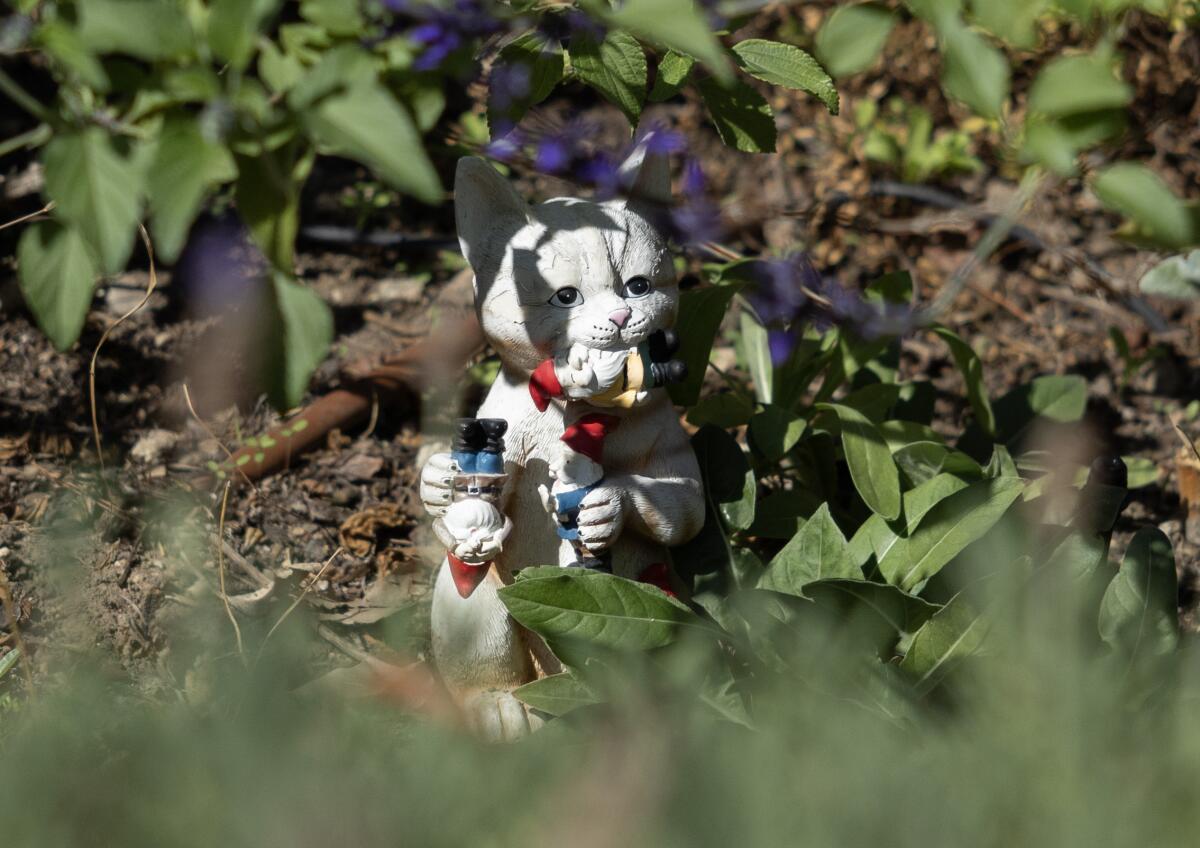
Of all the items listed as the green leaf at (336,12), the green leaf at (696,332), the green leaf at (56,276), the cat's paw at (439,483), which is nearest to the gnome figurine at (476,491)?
the cat's paw at (439,483)

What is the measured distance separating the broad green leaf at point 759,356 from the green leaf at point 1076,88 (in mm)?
2202

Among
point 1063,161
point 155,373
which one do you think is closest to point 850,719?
point 1063,161

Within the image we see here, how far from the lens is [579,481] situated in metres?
2.93

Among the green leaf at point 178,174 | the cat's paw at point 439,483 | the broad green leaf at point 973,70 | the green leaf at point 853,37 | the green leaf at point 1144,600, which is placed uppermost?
the broad green leaf at point 973,70

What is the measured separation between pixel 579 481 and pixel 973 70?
Result: 148cm

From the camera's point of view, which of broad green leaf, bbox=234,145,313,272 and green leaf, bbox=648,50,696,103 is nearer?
broad green leaf, bbox=234,145,313,272

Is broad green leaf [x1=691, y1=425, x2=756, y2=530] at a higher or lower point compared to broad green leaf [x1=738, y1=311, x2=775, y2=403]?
higher

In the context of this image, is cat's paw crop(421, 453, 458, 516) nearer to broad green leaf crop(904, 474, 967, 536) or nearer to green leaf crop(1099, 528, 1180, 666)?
broad green leaf crop(904, 474, 967, 536)

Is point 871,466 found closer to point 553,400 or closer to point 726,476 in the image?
point 726,476

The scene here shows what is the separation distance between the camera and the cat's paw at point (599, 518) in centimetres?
289

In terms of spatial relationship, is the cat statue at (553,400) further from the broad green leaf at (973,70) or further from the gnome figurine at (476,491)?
the broad green leaf at (973,70)

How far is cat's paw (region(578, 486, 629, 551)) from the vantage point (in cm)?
289

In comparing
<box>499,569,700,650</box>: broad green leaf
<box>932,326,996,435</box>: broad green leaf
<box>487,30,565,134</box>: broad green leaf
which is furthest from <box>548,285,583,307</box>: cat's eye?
<box>932,326,996,435</box>: broad green leaf

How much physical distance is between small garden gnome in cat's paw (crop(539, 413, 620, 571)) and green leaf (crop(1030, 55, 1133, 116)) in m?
1.41
